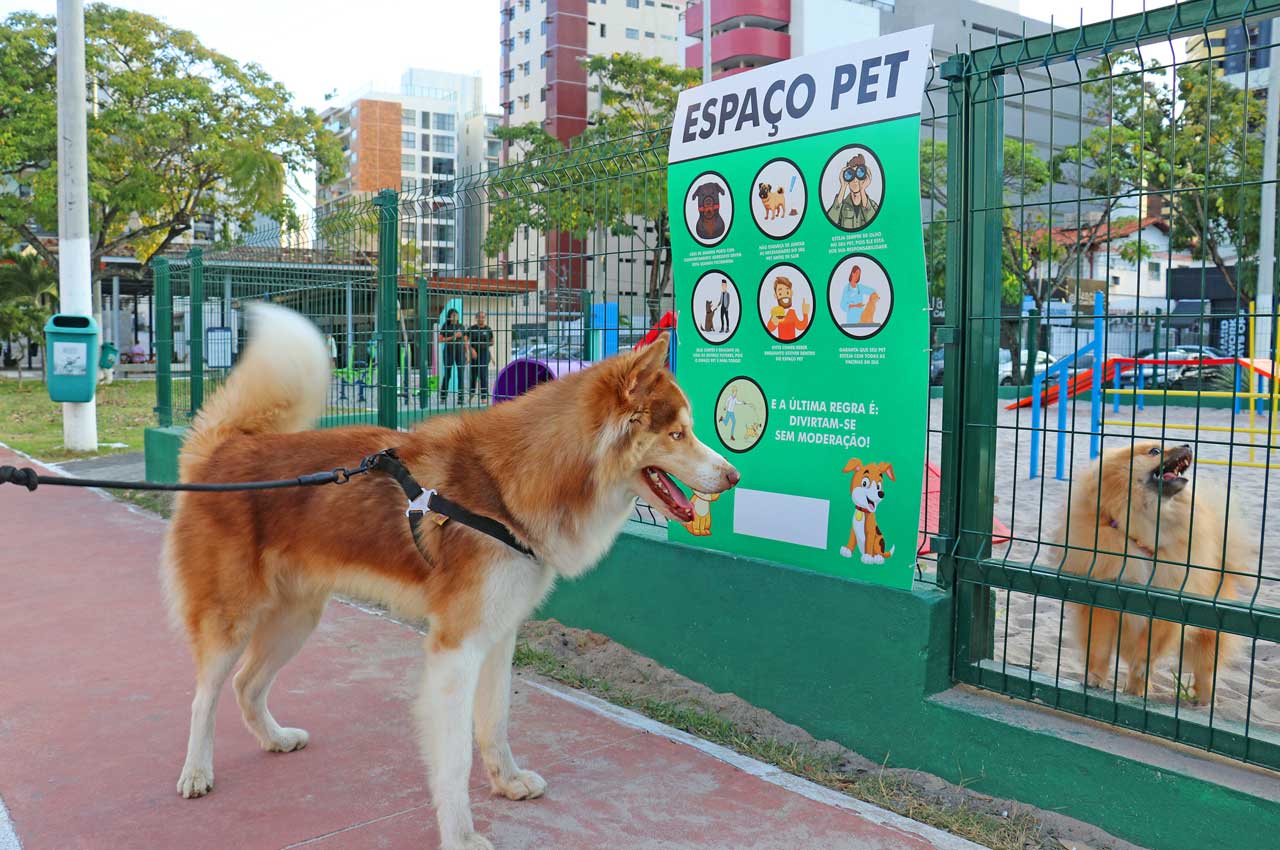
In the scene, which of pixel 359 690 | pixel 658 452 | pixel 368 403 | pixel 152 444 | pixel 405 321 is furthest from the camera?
pixel 152 444

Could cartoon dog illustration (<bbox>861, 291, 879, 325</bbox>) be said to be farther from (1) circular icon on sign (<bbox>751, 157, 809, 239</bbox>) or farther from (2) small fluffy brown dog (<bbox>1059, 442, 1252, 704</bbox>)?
(2) small fluffy brown dog (<bbox>1059, 442, 1252, 704</bbox>)

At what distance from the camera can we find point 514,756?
4.07 metres

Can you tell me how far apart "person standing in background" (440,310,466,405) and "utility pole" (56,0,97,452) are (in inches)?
329

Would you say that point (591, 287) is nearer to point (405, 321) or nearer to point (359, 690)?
point (405, 321)

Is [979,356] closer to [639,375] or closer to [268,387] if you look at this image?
[639,375]

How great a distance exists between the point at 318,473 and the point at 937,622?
2.54 meters

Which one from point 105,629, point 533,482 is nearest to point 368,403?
point 105,629

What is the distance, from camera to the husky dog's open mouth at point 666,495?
341cm

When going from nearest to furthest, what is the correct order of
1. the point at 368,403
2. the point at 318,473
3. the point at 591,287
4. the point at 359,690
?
the point at 318,473 → the point at 359,690 → the point at 591,287 → the point at 368,403

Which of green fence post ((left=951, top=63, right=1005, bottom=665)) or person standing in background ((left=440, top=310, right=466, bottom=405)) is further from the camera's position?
person standing in background ((left=440, top=310, right=466, bottom=405))

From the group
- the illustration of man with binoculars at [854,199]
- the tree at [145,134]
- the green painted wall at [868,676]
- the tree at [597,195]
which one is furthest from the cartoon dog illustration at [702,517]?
the tree at [145,134]

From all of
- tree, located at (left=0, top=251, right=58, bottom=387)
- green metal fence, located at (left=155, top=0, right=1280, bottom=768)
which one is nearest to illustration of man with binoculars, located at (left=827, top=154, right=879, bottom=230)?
green metal fence, located at (left=155, top=0, right=1280, bottom=768)

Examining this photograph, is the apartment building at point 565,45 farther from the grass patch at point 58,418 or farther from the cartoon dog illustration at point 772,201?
the cartoon dog illustration at point 772,201

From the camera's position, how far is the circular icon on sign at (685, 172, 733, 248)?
4.70 meters
